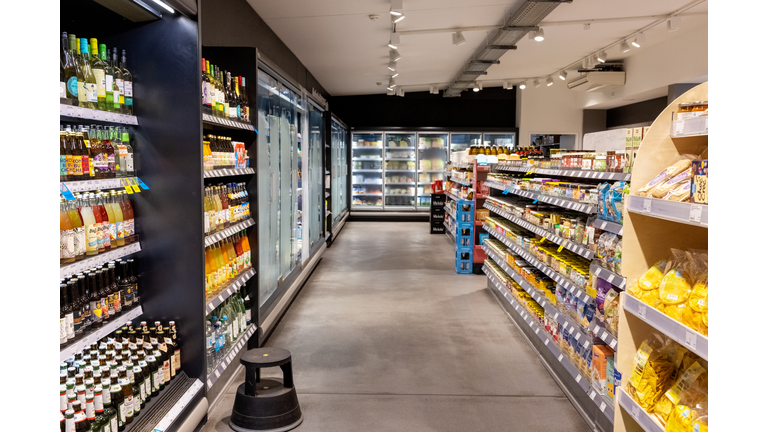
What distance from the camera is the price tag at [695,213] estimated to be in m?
1.93

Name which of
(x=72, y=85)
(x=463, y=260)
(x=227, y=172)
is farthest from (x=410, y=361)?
(x=463, y=260)

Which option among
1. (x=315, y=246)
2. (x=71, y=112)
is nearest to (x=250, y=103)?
(x=71, y=112)

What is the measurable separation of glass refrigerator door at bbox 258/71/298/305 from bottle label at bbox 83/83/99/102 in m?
2.01

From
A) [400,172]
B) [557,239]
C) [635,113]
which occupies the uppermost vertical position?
[635,113]

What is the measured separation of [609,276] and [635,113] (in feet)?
33.7

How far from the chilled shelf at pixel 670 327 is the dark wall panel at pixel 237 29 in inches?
134

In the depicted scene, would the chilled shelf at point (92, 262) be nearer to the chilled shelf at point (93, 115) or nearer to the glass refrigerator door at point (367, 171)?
the chilled shelf at point (93, 115)

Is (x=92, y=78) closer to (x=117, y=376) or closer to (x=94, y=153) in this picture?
(x=94, y=153)

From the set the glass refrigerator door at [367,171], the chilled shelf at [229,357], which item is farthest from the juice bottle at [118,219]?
the glass refrigerator door at [367,171]

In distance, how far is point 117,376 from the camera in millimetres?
2533

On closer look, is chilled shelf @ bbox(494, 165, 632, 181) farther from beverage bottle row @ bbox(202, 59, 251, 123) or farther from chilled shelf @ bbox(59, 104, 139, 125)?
chilled shelf @ bbox(59, 104, 139, 125)

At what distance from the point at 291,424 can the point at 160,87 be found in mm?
2044

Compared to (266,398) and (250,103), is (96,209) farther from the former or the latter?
(250,103)
